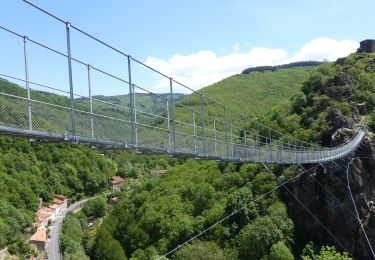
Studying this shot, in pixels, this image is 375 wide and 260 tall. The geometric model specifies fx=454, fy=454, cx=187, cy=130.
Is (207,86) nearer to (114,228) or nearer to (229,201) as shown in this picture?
(114,228)

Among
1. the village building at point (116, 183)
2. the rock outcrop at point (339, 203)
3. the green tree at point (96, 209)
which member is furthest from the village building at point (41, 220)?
the rock outcrop at point (339, 203)

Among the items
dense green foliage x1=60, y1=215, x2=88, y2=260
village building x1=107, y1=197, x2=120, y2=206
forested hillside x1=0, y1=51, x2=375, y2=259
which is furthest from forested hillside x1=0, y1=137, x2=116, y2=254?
village building x1=107, y1=197, x2=120, y2=206

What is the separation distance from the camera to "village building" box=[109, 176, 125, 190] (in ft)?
243

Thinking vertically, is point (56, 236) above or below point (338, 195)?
below

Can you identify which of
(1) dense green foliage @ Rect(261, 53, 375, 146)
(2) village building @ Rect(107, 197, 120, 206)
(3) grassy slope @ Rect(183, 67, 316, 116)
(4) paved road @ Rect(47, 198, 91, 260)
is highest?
(3) grassy slope @ Rect(183, 67, 316, 116)

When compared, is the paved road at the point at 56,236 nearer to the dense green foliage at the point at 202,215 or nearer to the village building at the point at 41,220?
the village building at the point at 41,220

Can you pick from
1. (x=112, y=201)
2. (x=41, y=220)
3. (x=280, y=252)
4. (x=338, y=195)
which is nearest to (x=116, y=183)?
(x=112, y=201)

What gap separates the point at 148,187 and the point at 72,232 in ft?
27.9

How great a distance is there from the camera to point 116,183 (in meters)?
74.6

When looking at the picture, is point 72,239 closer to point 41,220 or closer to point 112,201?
point 41,220

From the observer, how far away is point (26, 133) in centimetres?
541

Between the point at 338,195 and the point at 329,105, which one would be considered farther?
the point at 329,105

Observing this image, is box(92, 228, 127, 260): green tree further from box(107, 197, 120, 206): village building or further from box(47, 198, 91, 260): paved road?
box(107, 197, 120, 206): village building

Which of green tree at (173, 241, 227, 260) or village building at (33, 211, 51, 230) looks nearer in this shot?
green tree at (173, 241, 227, 260)
